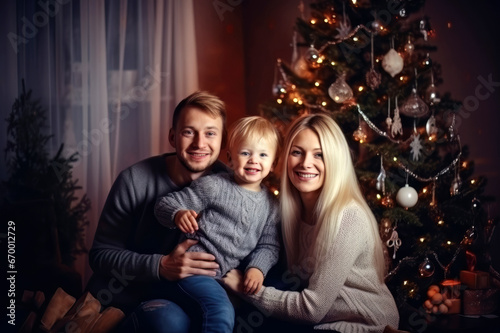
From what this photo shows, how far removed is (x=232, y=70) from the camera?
15.9ft

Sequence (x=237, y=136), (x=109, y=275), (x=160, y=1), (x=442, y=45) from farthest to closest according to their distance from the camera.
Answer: (x=160, y=1) → (x=442, y=45) → (x=109, y=275) → (x=237, y=136)

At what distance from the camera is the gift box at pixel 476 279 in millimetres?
2828

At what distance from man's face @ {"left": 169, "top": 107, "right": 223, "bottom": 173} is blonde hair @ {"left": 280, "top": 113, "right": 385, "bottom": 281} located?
35 centimetres

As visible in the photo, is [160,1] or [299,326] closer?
[299,326]

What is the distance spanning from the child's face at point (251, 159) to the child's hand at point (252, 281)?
14.0 inches

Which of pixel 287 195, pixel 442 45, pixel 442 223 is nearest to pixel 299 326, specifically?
pixel 287 195

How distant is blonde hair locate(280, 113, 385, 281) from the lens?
1.93 meters

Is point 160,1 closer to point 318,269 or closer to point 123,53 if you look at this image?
point 123,53

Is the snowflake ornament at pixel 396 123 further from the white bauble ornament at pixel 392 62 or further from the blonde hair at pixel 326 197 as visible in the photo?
the blonde hair at pixel 326 197

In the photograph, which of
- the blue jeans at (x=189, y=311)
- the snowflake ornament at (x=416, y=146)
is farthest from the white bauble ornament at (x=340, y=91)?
the blue jeans at (x=189, y=311)

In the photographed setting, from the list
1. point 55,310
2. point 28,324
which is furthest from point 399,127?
point 28,324

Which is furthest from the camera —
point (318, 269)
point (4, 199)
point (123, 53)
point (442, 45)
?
point (123, 53)

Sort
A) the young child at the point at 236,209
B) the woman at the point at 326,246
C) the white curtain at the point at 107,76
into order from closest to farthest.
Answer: the woman at the point at 326,246
the young child at the point at 236,209
the white curtain at the point at 107,76

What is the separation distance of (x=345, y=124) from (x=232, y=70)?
228cm
